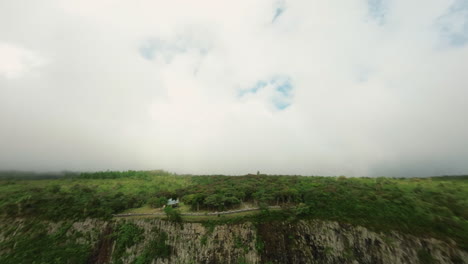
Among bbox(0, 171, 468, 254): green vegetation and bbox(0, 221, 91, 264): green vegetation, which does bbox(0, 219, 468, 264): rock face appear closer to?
bbox(0, 171, 468, 254): green vegetation

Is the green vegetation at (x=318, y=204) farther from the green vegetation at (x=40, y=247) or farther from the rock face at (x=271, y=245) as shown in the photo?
the green vegetation at (x=40, y=247)

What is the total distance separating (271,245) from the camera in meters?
38.1

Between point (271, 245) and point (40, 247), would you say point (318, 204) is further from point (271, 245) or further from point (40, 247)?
point (40, 247)

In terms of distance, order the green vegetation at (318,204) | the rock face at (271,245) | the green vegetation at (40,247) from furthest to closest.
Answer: the green vegetation at (40,247) → the green vegetation at (318,204) → the rock face at (271,245)

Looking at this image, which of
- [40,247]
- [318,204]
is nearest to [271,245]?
[318,204]

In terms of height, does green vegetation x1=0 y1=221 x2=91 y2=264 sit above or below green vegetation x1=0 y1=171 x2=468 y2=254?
below

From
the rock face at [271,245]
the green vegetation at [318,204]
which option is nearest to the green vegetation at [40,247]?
the rock face at [271,245]

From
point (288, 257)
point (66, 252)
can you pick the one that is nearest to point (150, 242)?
point (66, 252)

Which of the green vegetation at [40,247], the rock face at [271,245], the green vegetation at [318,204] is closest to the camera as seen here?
the rock face at [271,245]

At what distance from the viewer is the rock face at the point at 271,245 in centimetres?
3175

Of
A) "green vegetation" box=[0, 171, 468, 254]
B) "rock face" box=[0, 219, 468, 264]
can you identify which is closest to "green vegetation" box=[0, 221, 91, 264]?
"rock face" box=[0, 219, 468, 264]

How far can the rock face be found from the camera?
104 ft

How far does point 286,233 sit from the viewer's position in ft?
127

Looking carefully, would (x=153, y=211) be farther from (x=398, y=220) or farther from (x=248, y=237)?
(x=398, y=220)
